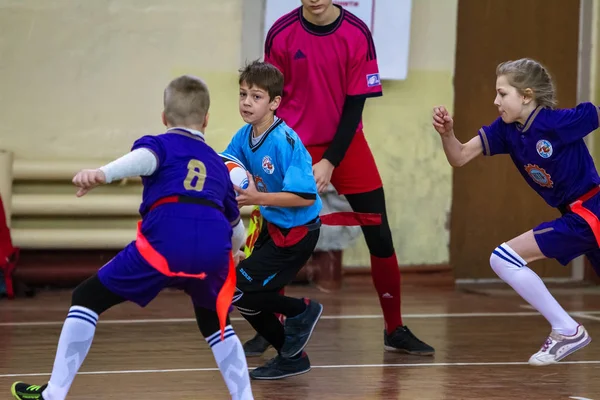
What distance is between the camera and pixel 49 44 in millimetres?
6180

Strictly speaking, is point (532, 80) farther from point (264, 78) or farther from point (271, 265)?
point (271, 265)

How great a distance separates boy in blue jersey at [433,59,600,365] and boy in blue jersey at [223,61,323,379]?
2.20ft

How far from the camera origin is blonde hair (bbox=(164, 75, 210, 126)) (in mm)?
3066

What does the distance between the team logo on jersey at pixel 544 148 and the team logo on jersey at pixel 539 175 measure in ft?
0.23

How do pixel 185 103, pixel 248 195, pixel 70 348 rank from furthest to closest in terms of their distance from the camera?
pixel 248 195 < pixel 185 103 < pixel 70 348

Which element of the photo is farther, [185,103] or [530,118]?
[530,118]

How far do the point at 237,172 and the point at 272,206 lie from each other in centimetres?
27

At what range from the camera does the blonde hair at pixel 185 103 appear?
307 cm

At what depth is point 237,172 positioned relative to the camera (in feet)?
11.6

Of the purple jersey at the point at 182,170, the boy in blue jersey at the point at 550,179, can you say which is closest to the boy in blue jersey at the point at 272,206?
the purple jersey at the point at 182,170

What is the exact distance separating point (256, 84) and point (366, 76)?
70 centimetres

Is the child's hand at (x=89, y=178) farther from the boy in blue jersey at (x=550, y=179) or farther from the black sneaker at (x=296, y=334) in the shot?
the boy in blue jersey at (x=550, y=179)

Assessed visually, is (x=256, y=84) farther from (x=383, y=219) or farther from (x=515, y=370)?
(x=515, y=370)

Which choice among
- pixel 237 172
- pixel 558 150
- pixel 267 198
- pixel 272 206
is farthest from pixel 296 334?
pixel 558 150
